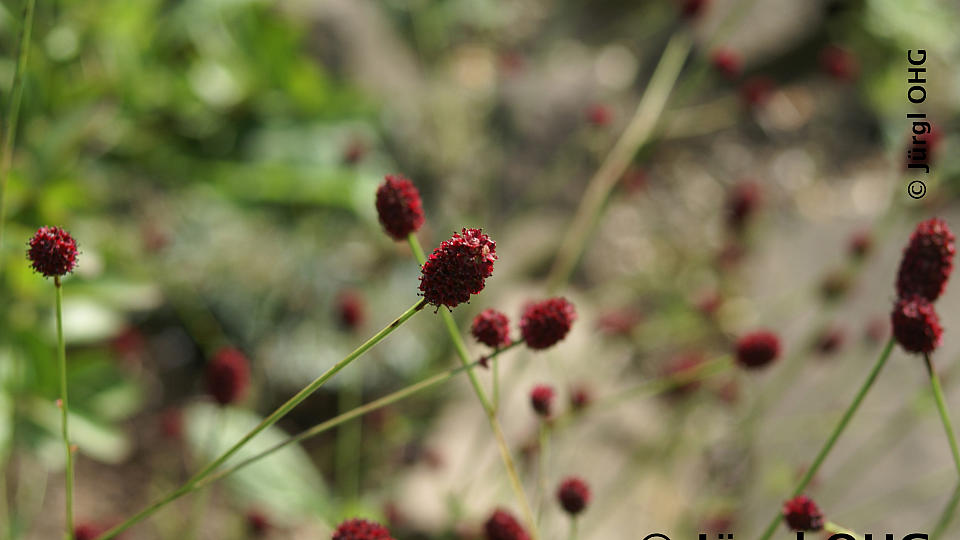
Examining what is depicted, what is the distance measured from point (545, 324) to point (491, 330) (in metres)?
0.05

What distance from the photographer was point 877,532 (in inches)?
67.7

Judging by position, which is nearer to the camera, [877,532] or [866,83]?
[877,532]

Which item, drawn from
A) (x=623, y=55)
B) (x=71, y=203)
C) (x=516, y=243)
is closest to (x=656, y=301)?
(x=516, y=243)

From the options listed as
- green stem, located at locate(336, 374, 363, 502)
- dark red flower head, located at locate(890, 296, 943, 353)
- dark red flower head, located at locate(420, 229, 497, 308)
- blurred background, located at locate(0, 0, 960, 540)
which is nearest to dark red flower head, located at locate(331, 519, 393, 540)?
dark red flower head, located at locate(420, 229, 497, 308)

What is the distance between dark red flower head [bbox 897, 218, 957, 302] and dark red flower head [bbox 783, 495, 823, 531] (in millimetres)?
236

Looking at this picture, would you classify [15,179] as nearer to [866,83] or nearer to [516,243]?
[516,243]

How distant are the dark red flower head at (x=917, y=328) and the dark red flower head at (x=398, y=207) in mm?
491

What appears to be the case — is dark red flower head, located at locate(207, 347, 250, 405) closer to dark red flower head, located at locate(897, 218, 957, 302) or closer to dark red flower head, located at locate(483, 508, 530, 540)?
dark red flower head, located at locate(483, 508, 530, 540)

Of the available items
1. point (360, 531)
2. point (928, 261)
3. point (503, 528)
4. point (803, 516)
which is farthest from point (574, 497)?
point (928, 261)

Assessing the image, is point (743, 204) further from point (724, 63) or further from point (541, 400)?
point (541, 400)

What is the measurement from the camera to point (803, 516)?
32.1 inches

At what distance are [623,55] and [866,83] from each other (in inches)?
40.8

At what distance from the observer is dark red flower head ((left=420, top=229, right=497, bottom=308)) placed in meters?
0.63

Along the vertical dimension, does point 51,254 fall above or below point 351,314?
below
